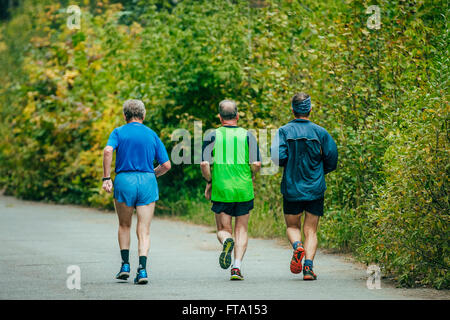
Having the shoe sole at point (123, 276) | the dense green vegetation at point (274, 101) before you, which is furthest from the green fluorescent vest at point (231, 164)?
the dense green vegetation at point (274, 101)

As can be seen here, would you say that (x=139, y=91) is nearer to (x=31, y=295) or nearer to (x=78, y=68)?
(x=78, y=68)

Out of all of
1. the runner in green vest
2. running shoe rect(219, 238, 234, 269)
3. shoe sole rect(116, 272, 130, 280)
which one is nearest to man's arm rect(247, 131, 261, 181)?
the runner in green vest

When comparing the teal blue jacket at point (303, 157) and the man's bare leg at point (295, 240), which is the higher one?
the teal blue jacket at point (303, 157)

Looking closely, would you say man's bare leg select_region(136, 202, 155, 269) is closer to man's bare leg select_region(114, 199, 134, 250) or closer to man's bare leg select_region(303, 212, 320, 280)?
man's bare leg select_region(114, 199, 134, 250)

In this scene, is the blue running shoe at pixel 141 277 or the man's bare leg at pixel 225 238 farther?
the man's bare leg at pixel 225 238

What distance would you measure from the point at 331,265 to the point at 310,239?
1204 mm

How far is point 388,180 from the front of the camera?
816 centimetres

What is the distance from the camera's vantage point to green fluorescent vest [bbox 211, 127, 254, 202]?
8086mm

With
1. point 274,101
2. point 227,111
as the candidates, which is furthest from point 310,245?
point 274,101

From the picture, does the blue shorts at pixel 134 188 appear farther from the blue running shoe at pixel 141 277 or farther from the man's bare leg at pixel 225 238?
the man's bare leg at pixel 225 238

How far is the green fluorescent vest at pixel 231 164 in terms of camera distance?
8.09 meters

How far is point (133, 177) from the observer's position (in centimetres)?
781

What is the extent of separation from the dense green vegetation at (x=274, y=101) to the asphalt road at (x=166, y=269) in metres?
0.51
